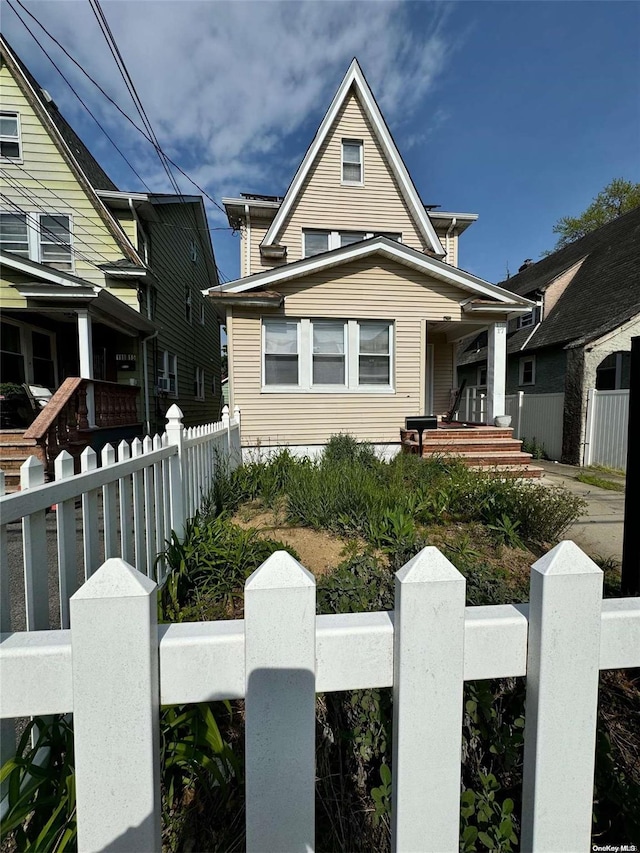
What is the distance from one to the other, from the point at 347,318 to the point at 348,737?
7.54 metres

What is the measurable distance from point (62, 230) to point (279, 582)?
1232 centimetres

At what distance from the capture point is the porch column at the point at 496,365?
854 centimetres

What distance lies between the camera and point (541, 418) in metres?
11.0

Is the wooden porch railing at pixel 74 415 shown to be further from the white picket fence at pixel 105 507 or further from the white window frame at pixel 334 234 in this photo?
the white window frame at pixel 334 234

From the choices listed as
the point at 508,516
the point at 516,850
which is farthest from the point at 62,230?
the point at 516,850

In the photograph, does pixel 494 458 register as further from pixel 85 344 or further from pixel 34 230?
pixel 34 230

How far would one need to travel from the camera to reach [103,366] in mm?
10328

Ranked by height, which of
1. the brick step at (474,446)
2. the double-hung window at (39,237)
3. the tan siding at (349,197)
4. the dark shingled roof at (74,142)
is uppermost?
the dark shingled roof at (74,142)

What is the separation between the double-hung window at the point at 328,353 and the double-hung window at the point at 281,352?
0.42 metres

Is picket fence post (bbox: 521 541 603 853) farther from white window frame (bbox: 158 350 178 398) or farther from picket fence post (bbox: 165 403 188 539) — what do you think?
white window frame (bbox: 158 350 178 398)

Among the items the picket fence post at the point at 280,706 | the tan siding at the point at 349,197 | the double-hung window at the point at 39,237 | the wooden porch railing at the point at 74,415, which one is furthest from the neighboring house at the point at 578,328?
the double-hung window at the point at 39,237

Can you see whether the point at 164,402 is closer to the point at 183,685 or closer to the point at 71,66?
the point at 71,66

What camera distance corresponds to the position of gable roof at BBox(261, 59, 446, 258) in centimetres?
981

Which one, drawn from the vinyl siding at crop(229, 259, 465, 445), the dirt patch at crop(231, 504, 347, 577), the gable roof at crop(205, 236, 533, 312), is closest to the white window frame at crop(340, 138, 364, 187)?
the gable roof at crop(205, 236, 533, 312)
